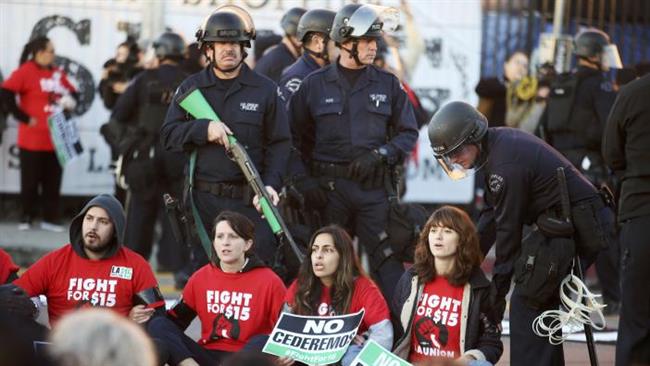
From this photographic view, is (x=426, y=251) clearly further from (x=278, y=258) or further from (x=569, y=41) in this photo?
(x=569, y=41)

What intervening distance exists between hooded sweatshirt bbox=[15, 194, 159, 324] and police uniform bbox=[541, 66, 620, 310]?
4.55 metres

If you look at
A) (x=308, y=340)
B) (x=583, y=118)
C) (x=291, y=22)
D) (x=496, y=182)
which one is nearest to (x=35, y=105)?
(x=291, y=22)

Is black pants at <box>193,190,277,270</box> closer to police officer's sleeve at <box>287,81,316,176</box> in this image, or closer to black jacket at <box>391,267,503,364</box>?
police officer's sleeve at <box>287,81,316,176</box>

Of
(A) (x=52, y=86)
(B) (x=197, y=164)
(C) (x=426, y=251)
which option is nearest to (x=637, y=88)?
(C) (x=426, y=251)

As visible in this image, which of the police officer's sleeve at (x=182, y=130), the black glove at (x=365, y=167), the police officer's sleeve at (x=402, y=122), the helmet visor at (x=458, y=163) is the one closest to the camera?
the helmet visor at (x=458, y=163)

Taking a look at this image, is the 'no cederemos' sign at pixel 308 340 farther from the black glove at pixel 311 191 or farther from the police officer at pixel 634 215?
the black glove at pixel 311 191

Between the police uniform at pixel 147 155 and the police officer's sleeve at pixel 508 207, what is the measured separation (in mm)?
4585

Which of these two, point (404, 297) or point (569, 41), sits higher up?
point (569, 41)

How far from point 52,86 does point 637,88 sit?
24.7ft

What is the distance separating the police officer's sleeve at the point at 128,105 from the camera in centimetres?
1222

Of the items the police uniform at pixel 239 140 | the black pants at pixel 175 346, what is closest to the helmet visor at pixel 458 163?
the black pants at pixel 175 346

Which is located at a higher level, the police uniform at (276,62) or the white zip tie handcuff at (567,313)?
the police uniform at (276,62)

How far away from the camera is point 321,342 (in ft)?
25.8

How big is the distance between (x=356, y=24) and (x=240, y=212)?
1.38 m
